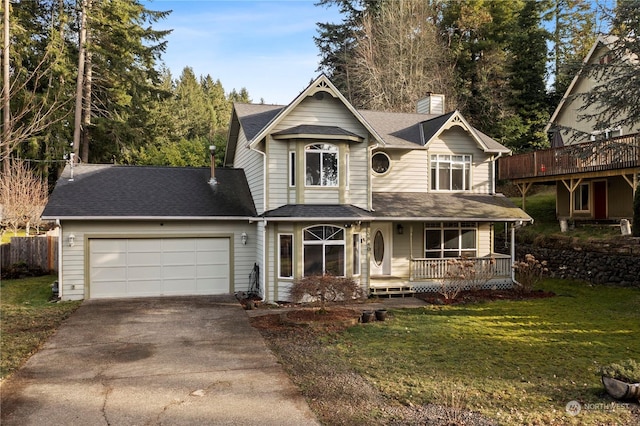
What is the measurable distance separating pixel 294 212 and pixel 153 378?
7.03 m

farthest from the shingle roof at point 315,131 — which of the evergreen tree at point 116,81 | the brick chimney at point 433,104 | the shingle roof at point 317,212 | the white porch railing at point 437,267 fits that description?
the evergreen tree at point 116,81

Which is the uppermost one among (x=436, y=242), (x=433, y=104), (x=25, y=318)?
(x=433, y=104)

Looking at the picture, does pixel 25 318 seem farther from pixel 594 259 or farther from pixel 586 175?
pixel 586 175

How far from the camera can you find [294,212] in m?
13.6

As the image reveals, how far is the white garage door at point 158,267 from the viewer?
14.5m

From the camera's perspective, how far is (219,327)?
1089 centimetres

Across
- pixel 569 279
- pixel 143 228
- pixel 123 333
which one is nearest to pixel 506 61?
pixel 569 279

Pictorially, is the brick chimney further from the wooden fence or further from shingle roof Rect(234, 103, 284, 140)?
the wooden fence

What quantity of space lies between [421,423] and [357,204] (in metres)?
9.52

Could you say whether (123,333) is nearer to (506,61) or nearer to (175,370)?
(175,370)

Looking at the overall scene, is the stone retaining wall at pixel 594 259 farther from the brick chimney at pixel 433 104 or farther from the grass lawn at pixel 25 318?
the grass lawn at pixel 25 318

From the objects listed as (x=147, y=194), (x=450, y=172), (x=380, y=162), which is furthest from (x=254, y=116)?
(x=450, y=172)

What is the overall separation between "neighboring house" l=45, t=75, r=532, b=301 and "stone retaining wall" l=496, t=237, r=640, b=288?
3.71m

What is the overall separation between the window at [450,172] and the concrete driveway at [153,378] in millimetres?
9842
